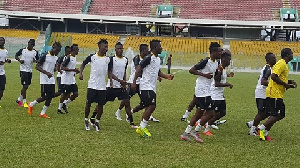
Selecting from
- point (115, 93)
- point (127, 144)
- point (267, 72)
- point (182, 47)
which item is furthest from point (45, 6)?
point (127, 144)

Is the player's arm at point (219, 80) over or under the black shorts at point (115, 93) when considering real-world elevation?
over

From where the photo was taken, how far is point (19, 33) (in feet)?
183

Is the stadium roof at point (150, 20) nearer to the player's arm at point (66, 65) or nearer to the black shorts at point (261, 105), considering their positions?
the player's arm at point (66, 65)

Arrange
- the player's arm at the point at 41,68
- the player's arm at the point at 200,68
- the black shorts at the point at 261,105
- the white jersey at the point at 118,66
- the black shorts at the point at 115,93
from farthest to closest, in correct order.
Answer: the player's arm at the point at 41,68, the black shorts at the point at 115,93, the white jersey at the point at 118,66, the black shorts at the point at 261,105, the player's arm at the point at 200,68

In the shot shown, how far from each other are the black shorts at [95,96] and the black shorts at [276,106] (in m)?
3.71

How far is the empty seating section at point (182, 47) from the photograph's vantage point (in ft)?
152

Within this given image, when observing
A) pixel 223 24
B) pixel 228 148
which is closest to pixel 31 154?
pixel 228 148

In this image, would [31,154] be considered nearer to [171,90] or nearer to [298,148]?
[298,148]

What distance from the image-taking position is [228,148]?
8.91 m

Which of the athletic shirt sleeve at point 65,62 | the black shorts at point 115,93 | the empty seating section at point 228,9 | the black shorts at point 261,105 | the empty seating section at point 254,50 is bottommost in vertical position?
the empty seating section at point 254,50

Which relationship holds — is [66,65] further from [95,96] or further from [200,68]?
[200,68]

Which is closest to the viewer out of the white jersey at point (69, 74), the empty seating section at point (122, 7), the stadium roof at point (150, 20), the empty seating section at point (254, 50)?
the white jersey at point (69, 74)

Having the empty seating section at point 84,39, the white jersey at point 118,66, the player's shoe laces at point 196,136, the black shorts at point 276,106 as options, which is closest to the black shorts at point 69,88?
the white jersey at point 118,66

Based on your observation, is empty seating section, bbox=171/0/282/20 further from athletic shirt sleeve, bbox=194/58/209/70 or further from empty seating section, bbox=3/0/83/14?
athletic shirt sleeve, bbox=194/58/209/70
